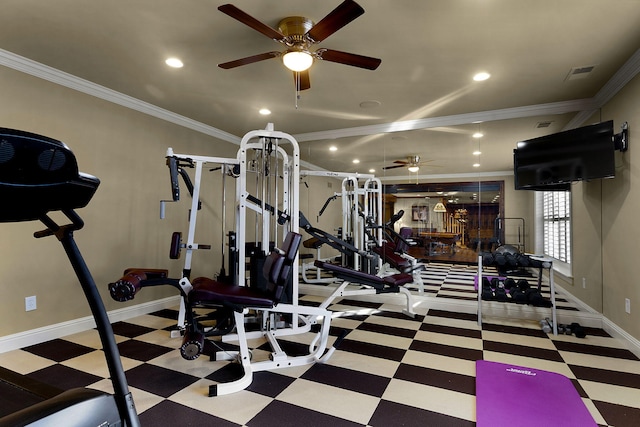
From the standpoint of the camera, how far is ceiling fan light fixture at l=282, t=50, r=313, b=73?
2277 mm

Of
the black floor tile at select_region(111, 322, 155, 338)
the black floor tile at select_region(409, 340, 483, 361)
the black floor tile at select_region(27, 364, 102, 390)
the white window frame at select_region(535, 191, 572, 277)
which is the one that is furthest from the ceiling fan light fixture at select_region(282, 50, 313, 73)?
the white window frame at select_region(535, 191, 572, 277)

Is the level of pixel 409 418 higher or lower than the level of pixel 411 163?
lower

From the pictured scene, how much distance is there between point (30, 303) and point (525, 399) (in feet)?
12.3

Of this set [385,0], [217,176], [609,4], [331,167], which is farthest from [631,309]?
[217,176]

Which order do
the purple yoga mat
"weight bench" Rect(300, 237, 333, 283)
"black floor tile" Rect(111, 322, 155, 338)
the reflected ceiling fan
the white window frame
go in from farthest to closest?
"weight bench" Rect(300, 237, 333, 283), the reflected ceiling fan, the white window frame, "black floor tile" Rect(111, 322, 155, 338), the purple yoga mat

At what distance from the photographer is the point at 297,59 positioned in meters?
2.30

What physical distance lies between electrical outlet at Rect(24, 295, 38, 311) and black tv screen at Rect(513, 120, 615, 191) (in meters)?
4.88

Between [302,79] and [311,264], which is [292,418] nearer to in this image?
[302,79]

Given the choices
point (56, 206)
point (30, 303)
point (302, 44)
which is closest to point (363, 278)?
point (302, 44)

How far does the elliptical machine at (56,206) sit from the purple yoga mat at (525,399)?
5.58 ft

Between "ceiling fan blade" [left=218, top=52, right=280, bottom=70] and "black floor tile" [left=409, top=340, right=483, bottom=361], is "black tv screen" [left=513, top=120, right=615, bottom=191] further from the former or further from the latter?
"ceiling fan blade" [left=218, top=52, right=280, bottom=70]

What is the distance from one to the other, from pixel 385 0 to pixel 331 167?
297cm

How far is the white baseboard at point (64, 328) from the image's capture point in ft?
8.82

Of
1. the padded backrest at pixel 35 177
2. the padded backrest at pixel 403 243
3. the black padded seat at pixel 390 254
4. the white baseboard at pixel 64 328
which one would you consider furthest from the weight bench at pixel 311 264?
the padded backrest at pixel 35 177
